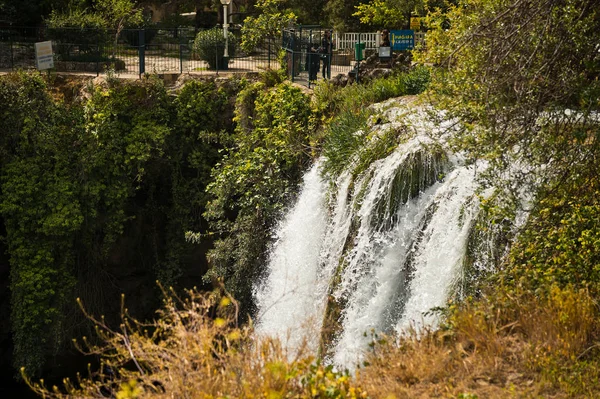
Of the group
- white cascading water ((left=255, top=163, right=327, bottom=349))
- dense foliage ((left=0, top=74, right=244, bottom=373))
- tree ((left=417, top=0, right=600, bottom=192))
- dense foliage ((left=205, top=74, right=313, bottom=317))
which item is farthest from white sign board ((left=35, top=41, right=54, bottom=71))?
tree ((left=417, top=0, right=600, bottom=192))

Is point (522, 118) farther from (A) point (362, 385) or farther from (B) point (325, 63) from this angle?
(B) point (325, 63)

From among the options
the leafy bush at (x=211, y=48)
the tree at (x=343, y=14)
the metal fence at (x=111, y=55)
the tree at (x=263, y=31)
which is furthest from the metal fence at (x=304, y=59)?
the tree at (x=343, y=14)

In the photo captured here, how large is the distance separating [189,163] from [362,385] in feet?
40.7

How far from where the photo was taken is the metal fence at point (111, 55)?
21.6 metres

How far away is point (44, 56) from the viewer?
Result: 20.3 m

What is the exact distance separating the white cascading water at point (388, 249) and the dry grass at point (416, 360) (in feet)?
4.70

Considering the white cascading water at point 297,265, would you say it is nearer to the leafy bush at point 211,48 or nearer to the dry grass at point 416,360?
the dry grass at point 416,360

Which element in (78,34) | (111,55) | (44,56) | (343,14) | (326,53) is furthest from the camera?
(343,14)

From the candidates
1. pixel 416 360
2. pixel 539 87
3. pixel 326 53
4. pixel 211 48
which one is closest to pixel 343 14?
pixel 211 48

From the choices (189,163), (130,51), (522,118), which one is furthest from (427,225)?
(130,51)

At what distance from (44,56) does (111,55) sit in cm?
242

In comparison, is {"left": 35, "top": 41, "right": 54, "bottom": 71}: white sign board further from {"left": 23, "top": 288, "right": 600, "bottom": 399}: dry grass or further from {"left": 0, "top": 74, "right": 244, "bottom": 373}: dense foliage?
{"left": 23, "top": 288, "right": 600, "bottom": 399}: dry grass

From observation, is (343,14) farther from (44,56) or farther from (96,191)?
(96,191)

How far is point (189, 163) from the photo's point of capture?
20031 mm
